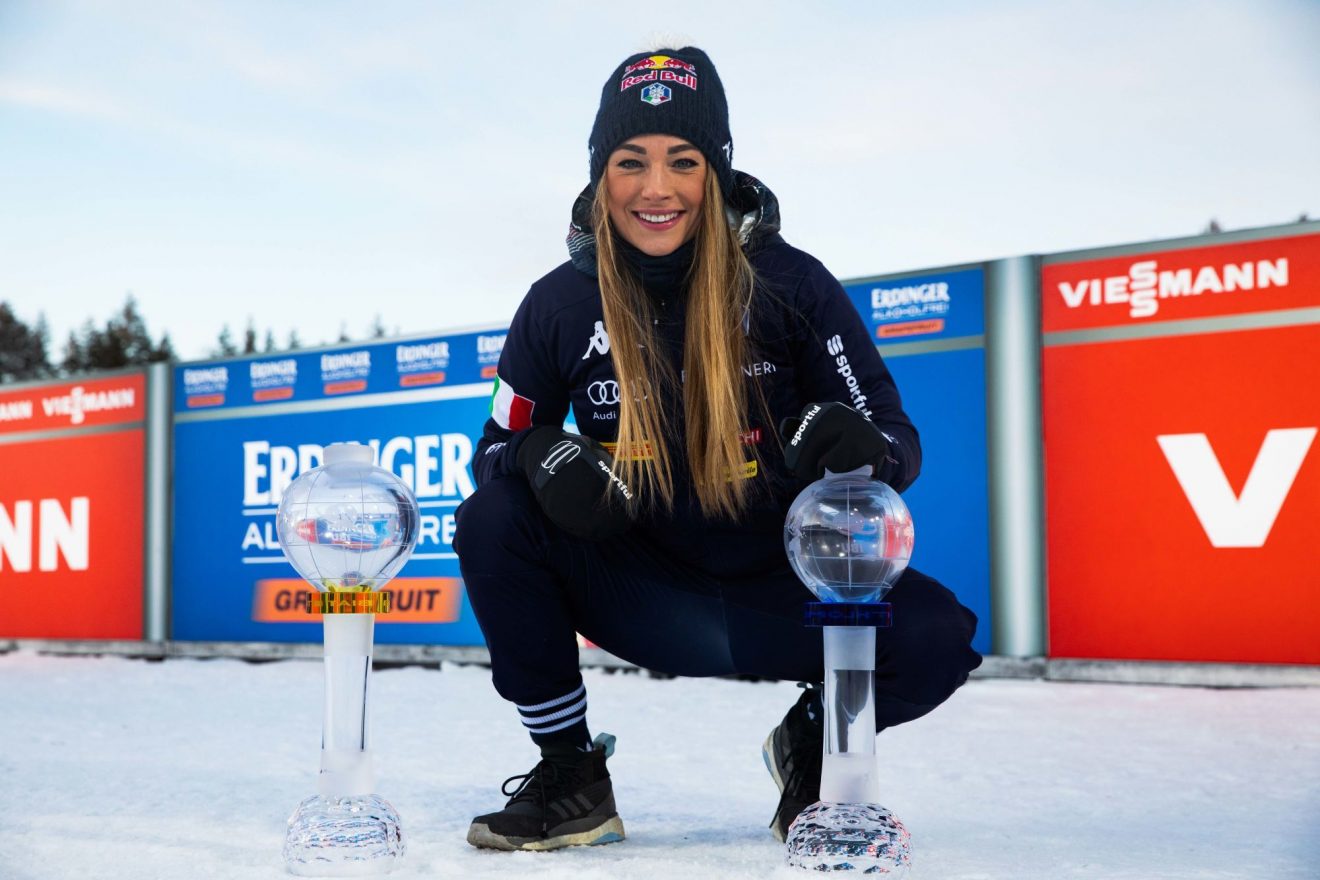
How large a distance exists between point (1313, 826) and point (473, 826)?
4.28 feet

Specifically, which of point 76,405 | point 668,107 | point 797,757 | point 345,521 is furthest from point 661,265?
point 76,405

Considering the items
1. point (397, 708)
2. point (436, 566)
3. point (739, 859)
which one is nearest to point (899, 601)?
point (739, 859)

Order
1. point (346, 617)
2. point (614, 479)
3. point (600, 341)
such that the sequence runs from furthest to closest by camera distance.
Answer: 1. point (600, 341)
2. point (614, 479)
3. point (346, 617)

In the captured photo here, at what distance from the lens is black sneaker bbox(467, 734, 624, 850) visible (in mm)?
1803

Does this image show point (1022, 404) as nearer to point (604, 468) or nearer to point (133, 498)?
point (604, 468)

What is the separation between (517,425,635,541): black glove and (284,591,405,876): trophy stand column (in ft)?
0.88

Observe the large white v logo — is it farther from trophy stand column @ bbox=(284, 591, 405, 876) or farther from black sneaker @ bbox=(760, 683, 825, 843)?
trophy stand column @ bbox=(284, 591, 405, 876)

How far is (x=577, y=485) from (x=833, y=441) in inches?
14.6

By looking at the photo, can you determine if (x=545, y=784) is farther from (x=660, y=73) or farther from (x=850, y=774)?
(x=660, y=73)

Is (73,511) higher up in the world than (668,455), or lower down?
lower down

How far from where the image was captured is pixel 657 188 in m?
1.91

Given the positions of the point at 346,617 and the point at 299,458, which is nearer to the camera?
the point at 346,617

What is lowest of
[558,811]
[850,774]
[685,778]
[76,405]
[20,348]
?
[685,778]

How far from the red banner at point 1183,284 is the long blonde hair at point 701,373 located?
2.59 m
